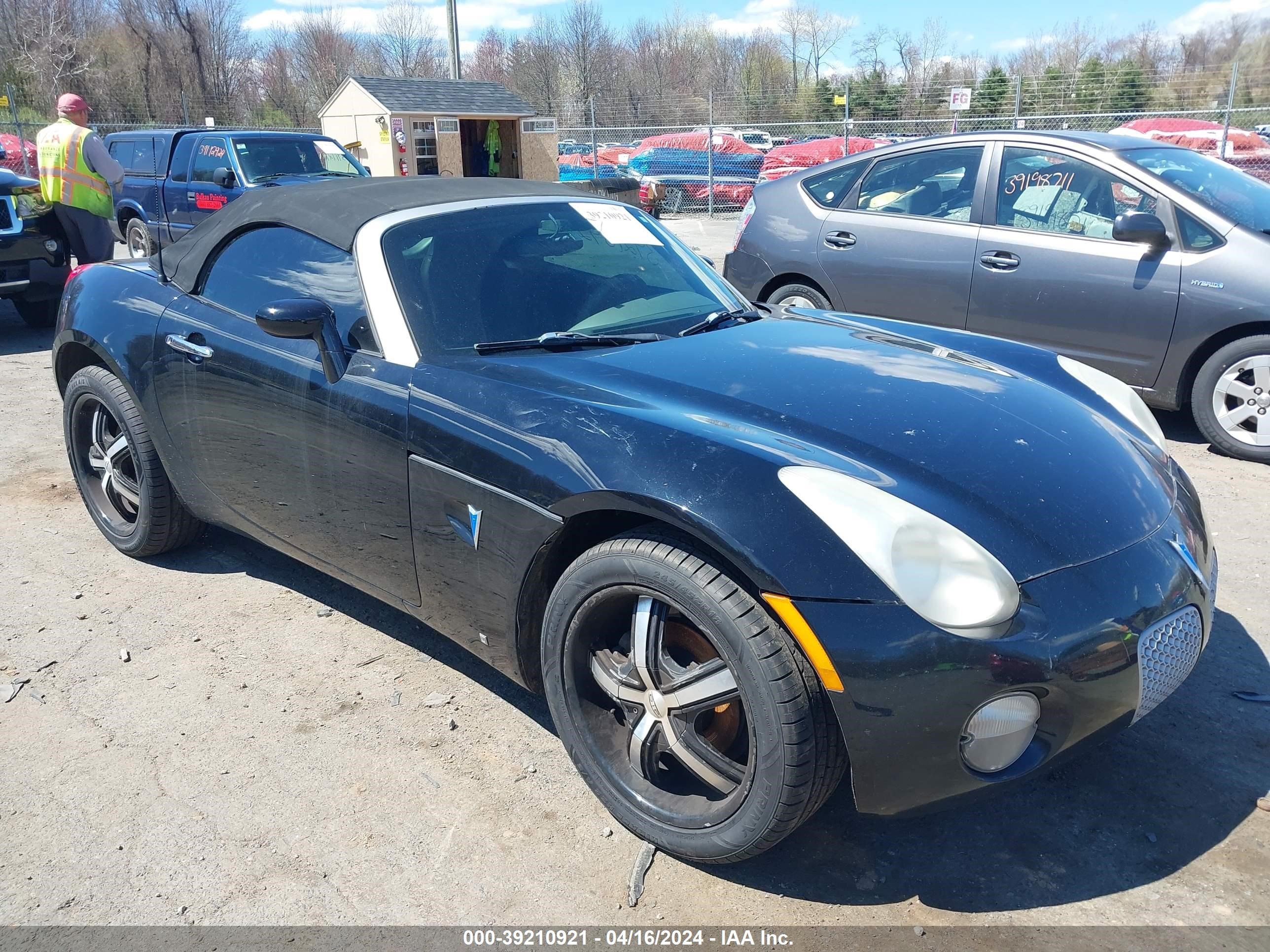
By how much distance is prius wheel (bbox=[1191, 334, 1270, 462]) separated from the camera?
5.11m

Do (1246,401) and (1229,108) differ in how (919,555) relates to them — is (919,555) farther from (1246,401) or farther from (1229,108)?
(1229,108)

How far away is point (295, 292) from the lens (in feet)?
10.9

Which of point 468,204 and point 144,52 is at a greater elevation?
point 144,52

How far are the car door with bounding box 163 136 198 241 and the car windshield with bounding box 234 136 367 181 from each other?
908 millimetres

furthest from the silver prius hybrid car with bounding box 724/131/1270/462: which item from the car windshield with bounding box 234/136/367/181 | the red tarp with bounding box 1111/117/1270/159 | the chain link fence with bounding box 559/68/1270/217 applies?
the red tarp with bounding box 1111/117/1270/159

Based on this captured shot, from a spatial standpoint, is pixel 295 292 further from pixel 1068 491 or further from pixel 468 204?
pixel 1068 491

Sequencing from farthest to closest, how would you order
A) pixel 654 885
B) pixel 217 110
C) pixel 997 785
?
pixel 217 110 < pixel 654 885 < pixel 997 785

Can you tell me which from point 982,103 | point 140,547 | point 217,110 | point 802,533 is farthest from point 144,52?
point 802,533

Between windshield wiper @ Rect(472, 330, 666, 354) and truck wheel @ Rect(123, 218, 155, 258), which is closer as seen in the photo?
windshield wiper @ Rect(472, 330, 666, 354)

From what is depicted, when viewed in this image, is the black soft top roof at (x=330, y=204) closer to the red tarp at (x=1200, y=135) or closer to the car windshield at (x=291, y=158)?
the car windshield at (x=291, y=158)

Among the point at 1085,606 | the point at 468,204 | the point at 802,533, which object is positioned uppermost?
the point at 468,204

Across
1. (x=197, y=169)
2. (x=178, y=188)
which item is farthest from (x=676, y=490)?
(x=178, y=188)

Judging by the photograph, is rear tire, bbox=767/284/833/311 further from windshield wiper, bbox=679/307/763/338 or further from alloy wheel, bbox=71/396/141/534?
alloy wheel, bbox=71/396/141/534

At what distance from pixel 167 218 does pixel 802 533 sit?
13.0m
